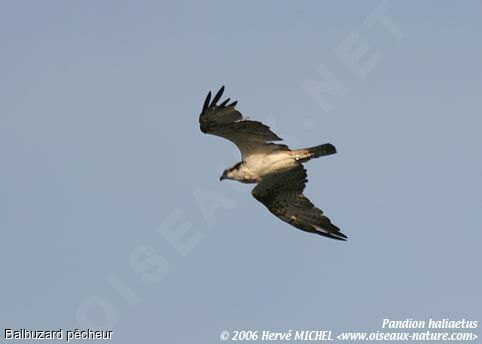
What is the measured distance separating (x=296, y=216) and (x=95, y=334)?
517 cm

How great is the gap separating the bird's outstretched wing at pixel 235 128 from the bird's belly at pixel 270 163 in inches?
7.0

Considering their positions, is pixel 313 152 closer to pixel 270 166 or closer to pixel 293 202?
pixel 270 166

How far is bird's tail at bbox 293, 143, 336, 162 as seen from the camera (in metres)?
19.8

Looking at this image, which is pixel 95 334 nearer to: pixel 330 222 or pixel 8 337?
pixel 8 337

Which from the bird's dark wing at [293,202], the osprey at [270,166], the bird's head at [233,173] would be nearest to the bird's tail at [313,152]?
the osprey at [270,166]

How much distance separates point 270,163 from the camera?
2052 centimetres

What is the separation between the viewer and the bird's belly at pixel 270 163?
67.1ft

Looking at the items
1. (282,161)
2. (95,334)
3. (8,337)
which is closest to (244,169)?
(282,161)

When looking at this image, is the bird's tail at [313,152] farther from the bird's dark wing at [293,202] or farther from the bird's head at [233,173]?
the bird's head at [233,173]

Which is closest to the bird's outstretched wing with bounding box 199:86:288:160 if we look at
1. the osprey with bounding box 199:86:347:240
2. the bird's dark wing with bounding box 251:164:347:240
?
the osprey with bounding box 199:86:347:240

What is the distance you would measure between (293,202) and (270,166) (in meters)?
1.34

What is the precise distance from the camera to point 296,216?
70.8ft

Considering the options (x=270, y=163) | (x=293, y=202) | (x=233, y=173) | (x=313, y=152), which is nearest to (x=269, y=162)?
(x=270, y=163)

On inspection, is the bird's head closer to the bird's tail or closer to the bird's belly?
the bird's belly
